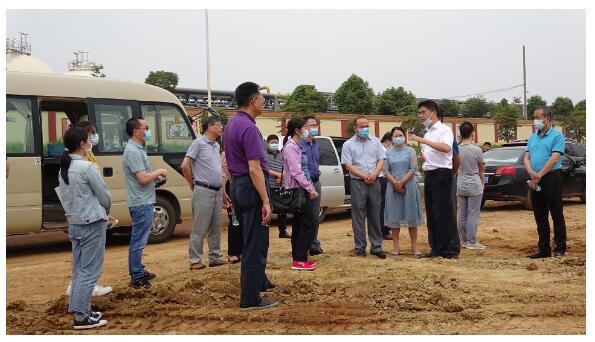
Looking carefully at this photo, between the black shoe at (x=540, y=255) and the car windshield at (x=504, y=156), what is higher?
the car windshield at (x=504, y=156)

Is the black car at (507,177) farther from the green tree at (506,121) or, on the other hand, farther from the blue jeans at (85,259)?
the green tree at (506,121)

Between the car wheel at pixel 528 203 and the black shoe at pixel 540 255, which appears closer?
the black shoe at pixel 540 255

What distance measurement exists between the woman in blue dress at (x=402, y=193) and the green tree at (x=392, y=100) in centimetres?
4153

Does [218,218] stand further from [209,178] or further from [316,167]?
[316,167]

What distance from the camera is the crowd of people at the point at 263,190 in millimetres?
4945

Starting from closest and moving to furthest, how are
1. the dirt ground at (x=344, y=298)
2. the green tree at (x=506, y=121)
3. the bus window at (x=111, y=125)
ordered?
the dirt ground at (x=344, y=298) → the bus window at (x=111, y=125) → the green tree at (x=506, y=121)

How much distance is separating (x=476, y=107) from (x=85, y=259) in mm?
56872

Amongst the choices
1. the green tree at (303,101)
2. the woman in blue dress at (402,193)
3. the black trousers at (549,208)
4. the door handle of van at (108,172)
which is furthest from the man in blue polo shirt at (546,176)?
the green tree at (303,101)

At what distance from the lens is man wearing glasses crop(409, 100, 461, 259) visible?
6.99 meters

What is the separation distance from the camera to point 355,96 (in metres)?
47.8

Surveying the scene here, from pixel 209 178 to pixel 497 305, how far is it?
344cm

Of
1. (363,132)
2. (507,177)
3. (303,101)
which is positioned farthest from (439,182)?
(303,101)

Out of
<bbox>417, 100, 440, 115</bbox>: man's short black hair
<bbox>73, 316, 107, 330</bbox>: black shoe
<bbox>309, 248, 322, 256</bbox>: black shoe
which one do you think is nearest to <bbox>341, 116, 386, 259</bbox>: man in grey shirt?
<bbox>309, 248, 322, 256</bbox>: black shoe

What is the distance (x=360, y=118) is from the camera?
24.7 feet
